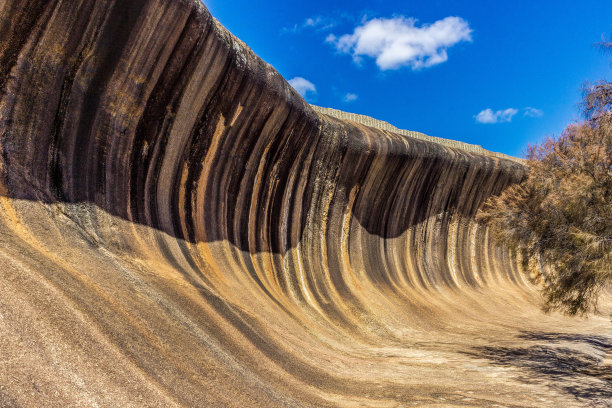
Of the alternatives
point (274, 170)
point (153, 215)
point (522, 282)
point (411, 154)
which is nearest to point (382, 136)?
point (411, 154)

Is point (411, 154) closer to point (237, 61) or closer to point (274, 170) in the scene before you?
point (274, 170)

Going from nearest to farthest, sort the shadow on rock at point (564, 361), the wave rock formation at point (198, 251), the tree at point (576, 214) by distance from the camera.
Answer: the wave rock formation at point (198, 251) → the shadow on rock at point (564, 361) → the tree at point (576, 214)

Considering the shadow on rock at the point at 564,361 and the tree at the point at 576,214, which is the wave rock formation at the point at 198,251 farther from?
the tree at the point at 576,214

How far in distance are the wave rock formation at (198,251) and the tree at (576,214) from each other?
1876mm

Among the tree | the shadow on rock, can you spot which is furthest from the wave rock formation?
the tree

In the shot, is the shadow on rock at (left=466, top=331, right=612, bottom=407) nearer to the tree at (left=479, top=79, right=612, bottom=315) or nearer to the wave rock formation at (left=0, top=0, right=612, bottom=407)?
the wave rock formation at (left=0, top=0, right=612, bottom=407)

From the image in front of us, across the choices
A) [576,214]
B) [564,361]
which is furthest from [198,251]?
[564,361]

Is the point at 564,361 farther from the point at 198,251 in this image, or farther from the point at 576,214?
the point at 198,251

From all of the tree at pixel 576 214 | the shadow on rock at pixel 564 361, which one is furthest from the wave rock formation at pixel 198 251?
the tree at pixel 576 214

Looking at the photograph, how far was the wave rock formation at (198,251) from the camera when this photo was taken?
3982 millimetres

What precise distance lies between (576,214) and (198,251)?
7.83m

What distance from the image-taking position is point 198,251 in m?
8.36

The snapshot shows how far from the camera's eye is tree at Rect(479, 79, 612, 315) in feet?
23.5

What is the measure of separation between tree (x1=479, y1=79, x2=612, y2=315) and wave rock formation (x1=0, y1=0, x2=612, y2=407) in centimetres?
188
